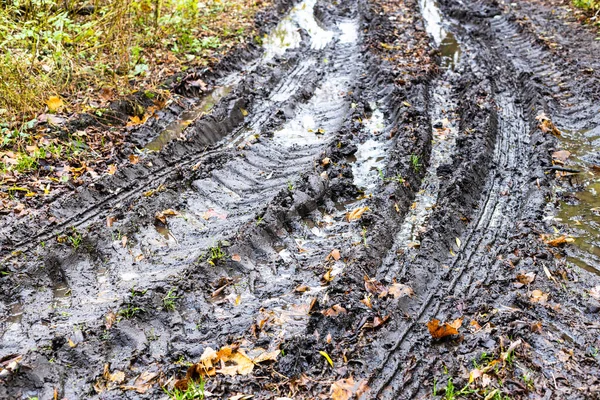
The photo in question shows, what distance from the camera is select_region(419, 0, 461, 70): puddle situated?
872cm

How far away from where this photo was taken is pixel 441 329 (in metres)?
3.63

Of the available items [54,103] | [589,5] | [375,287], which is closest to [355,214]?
[375,287]

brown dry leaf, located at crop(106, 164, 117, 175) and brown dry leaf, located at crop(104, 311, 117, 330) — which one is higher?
brown dry leaf, located at crop(106, 164, 117, 175)

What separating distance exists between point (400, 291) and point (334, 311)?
25.2 inches

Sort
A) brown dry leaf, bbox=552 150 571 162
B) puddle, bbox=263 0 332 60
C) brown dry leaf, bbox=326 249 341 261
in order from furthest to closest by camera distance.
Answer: puddle, bbox=263 0 332 60
brown dry leaf, bbox=552 150 571 162
brown dry leaf, bbox=326 249 341 261

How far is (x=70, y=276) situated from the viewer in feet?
14.3

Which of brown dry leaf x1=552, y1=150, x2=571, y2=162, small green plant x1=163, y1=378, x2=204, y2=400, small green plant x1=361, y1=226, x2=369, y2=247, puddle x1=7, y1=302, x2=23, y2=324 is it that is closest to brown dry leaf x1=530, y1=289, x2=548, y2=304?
small green plant x1=361, y1=226, x2=369, y2=247

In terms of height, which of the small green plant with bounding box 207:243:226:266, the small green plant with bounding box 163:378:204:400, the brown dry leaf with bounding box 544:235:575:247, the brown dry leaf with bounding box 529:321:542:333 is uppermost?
the small green plant with bounding box 207:243:226:266

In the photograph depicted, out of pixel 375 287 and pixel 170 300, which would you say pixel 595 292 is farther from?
pixel 170 300

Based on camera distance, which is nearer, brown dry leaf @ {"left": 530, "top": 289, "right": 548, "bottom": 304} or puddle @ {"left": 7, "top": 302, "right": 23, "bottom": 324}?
brown dry leaf @ {"left": 530, "top": 289, "right": 548, "bottom": 304}

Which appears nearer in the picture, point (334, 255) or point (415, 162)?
point (334, 255)

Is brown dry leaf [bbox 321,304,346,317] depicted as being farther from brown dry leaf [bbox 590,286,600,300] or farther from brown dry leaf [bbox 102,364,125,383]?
brown dry leaf [bbox 590,286,600,300]

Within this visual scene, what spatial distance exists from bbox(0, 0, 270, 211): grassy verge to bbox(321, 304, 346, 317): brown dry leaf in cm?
343

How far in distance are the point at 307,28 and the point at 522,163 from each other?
21.0 feet
